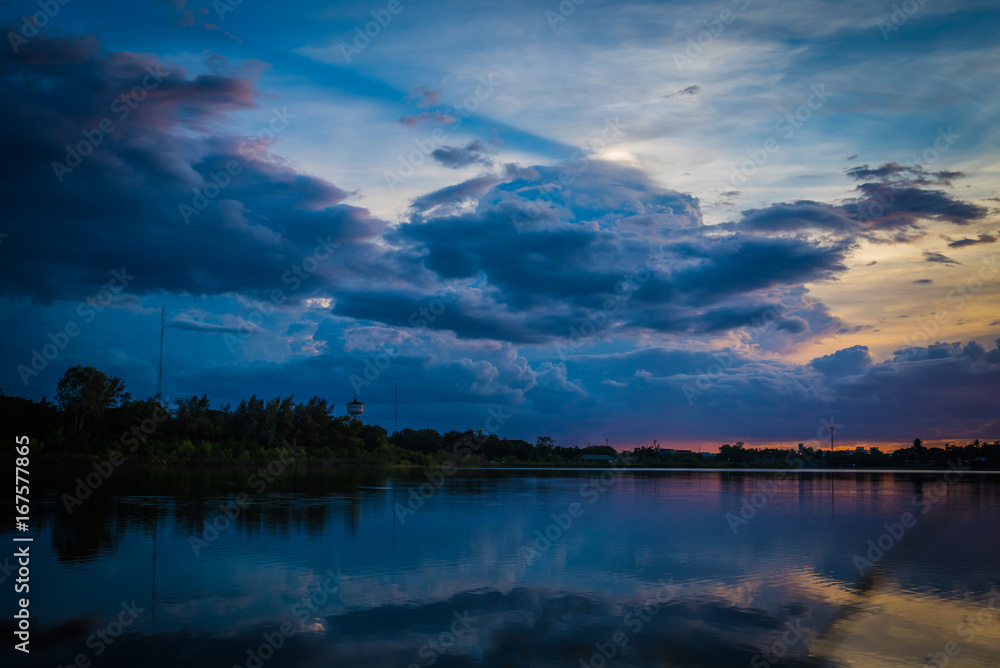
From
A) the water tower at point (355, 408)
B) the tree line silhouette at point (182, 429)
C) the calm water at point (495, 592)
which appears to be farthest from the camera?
the water tower at point (355, 408)

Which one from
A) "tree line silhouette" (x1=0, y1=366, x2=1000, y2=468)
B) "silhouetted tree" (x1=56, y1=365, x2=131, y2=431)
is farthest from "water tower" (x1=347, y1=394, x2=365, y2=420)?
"silhouetted tree" (x1=56, y1=365, x2=131, y2=431)

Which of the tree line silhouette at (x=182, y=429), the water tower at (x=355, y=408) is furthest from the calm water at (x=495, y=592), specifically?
the water tower at (x=355, y=408)

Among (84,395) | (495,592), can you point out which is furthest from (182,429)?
(495,592)

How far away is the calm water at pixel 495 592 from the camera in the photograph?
12.7 meters

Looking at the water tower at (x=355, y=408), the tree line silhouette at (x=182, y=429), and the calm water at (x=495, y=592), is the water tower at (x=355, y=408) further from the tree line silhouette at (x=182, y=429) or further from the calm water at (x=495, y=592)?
the calm water at (x=495, y=592)

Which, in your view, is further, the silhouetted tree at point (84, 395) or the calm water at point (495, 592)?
the silhouetted tree at point (84, 395)

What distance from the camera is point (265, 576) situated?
1891cm

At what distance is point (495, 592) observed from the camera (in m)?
17.5

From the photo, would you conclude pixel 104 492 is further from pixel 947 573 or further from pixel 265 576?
pixel 947 573

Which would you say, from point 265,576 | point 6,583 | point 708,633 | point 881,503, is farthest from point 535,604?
point 881,503

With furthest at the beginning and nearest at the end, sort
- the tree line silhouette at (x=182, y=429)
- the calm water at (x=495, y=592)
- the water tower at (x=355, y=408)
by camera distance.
Answer: the water tower at (x=355, y=408), the tree line silhouette at (x=182, y=429), the calm water at (x=495, y=592)

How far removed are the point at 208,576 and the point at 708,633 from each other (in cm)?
1315

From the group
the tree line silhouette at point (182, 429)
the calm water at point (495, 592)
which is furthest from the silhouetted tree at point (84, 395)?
the calm water at point (495, 592)

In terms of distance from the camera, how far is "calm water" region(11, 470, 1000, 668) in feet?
41.8
